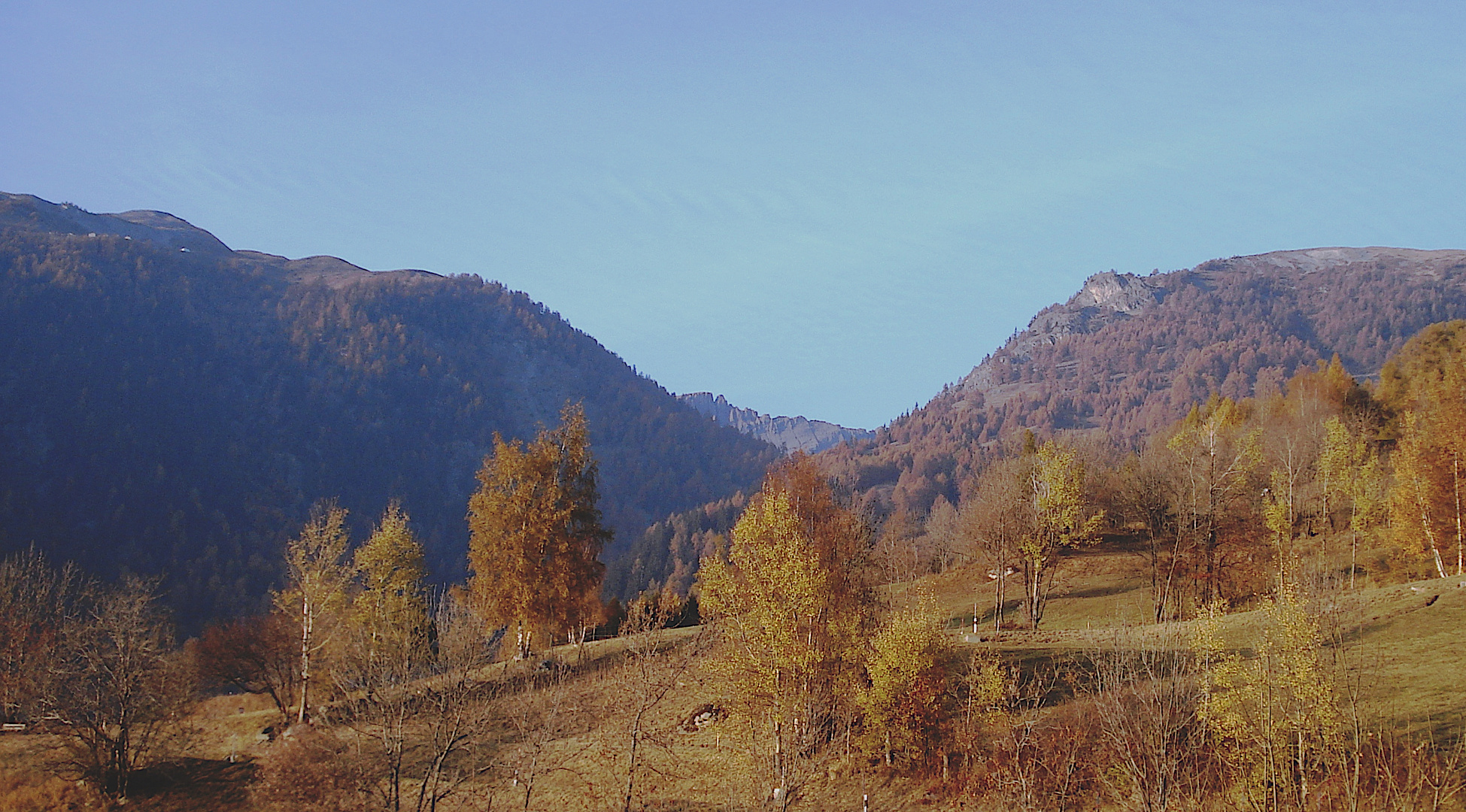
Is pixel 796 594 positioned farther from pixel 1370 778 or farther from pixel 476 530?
pixel 476 530

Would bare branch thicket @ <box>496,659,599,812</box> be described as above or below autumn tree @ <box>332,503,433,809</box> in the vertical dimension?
below

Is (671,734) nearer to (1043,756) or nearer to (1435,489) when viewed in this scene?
(1043,756)

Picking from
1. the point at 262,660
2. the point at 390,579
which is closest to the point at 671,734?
the point at 262,660

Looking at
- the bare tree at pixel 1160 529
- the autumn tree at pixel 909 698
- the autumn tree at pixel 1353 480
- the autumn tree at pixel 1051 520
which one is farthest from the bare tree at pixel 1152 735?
the autumn tree at pixel 1353 480

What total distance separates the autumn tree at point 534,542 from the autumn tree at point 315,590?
7.03 metres

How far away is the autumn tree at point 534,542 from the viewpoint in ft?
150

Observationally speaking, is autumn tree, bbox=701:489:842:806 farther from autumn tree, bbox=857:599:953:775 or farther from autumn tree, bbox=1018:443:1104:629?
autumn tree, bbox=1018:443:1104:629

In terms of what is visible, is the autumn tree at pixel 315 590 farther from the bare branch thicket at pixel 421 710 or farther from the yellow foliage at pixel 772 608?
the yellow foliage at pixel 772 608

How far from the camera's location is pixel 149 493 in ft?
592

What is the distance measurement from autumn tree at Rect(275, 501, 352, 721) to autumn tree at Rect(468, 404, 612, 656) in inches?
277

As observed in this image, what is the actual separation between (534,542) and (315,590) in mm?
11110

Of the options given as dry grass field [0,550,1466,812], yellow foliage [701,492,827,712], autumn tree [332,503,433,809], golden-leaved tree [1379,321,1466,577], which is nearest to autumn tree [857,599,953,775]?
dry grass field [0,550,1466,812]

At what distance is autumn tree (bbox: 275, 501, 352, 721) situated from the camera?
143ft

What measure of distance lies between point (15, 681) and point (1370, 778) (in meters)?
55.5
